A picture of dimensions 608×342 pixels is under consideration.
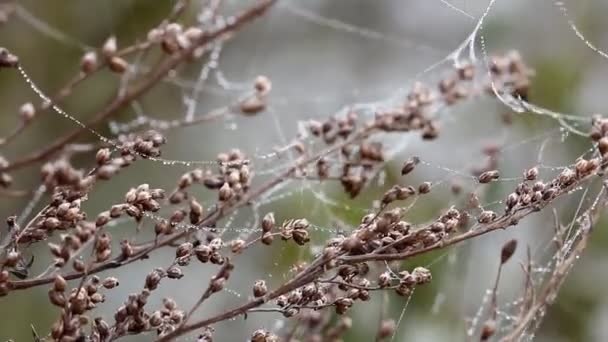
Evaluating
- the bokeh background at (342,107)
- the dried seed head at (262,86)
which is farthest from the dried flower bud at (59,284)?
the bokeh background at (342,107)

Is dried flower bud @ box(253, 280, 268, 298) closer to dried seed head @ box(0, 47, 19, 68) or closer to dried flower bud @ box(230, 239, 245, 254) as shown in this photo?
dried flower bud @ box(230, 239, 245, 254)

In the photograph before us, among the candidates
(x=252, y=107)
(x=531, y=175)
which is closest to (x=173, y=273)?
(x=252, y=107)

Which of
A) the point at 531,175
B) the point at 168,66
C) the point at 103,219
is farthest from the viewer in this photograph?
the point at 531,175

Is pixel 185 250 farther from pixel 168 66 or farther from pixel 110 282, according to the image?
pixel 168 66

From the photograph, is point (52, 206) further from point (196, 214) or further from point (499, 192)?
point (499, 192)

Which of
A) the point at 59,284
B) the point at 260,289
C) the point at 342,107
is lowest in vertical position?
the point at 342,107

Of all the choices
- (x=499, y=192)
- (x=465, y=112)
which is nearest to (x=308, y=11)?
(x=465, y=112)

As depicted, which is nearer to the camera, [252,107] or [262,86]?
[252,107]

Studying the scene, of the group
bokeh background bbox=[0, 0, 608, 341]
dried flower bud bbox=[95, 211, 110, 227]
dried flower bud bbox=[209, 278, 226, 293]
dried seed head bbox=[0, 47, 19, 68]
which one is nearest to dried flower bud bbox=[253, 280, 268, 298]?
dried flower bud bbox=[209, 278, 226, 293]
